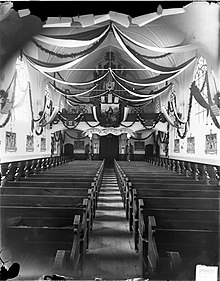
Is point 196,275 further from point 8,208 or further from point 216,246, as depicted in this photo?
point 8,208

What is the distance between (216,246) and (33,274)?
1.93 metres

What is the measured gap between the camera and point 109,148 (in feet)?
73.4

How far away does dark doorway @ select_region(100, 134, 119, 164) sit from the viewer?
21.1 meters

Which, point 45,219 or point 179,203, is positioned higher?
point 179,203

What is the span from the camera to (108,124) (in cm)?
1370

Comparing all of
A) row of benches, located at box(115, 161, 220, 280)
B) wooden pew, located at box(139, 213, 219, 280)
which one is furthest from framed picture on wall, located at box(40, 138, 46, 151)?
Result: wooden pew, located at box(139, 213, 219, 280)

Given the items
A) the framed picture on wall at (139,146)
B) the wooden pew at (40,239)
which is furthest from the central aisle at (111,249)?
the framed picture on wall at (139,146)

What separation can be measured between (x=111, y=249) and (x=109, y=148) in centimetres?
1734

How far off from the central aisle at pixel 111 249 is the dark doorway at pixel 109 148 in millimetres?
12818

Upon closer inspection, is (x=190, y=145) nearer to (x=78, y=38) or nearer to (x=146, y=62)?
(x=146, y=62)

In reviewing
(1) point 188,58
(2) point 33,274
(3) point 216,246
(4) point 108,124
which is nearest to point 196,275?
(3) point 216,246

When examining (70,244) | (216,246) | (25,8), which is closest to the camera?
(25,8)

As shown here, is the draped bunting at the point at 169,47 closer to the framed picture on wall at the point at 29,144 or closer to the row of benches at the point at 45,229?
the row of benches at the point at 45,229

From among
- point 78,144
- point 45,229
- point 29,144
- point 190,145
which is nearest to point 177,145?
point 190,145
